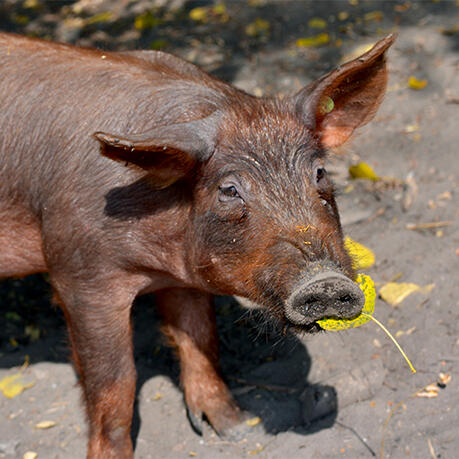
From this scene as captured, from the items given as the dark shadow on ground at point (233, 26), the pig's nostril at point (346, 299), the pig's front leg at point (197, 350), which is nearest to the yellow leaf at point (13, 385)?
the pig's front leg at point (197, 350)

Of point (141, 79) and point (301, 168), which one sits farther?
point (141, 79)

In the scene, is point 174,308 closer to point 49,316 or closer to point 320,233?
point 49,316

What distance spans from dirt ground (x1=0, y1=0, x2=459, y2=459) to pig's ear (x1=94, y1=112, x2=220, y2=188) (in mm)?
1063

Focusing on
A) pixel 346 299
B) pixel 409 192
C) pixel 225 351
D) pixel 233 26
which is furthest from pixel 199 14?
pixel 346 299

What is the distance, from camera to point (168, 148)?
334 cm

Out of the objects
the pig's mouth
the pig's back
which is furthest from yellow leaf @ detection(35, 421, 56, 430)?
the pig's mouth

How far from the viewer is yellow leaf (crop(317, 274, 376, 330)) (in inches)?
126

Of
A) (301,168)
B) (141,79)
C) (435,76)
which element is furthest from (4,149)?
(435,76)

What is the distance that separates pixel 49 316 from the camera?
5.48 metres

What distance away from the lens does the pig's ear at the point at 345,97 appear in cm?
364

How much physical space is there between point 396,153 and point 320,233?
3.19 meters

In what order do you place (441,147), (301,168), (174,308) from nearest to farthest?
(301,168), (174,308), (441,147)

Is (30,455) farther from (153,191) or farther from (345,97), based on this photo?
(345,97)

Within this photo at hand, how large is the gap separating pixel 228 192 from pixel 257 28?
5101 mm
